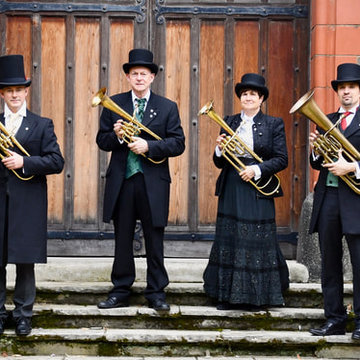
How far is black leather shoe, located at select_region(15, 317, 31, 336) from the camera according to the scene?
6327 millimetres

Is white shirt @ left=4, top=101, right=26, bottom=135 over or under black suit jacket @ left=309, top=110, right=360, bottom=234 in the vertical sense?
over

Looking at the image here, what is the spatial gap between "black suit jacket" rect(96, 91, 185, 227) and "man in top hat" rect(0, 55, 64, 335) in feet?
1.63

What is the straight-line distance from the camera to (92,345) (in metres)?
6.47

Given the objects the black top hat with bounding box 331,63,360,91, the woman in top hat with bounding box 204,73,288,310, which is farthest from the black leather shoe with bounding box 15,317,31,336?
the black top hat with bounding box 331,63,360,91

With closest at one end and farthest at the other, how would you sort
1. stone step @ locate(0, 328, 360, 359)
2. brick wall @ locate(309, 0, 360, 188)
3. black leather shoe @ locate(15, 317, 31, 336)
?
black leather shoe @ locate(15, 317, 31, 336) → stone step @ locate(0, 328, 360, 359) → brick wall @ locate(309, 0, 360, 188)

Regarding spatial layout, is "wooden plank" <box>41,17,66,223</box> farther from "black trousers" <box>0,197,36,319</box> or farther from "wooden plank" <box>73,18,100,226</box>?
"black trousers" <box>0,197,36,319</box>

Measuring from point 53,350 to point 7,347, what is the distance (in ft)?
1.15

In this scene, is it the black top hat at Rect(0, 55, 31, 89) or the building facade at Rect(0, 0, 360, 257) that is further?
the building facade at Rect(0, 0, 360, 257)

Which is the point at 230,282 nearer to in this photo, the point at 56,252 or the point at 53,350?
the point at 53,350

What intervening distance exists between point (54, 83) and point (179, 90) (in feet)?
3.92

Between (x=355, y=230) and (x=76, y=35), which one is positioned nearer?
(x=355, y=230)

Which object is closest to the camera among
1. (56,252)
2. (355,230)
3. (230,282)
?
(355,230)

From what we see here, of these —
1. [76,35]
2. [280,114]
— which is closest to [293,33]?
[280,114]

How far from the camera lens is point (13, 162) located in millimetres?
6109
